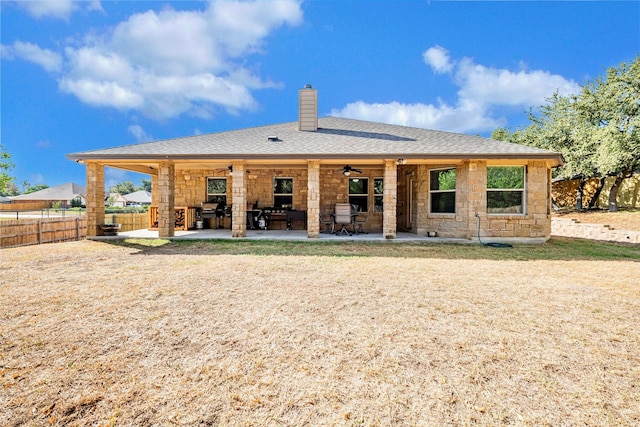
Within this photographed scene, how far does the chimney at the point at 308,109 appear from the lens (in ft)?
38.0

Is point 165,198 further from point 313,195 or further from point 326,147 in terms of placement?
point 326,147

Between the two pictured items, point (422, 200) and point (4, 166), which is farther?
point (4, 166)

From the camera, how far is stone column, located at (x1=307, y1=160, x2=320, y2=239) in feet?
29.1

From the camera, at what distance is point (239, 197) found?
909cm

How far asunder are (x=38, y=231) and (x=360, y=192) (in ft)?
35.1

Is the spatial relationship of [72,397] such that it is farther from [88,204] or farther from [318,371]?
[88,204]

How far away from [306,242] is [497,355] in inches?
258

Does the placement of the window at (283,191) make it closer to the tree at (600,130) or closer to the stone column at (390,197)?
the stone column at (390,197)

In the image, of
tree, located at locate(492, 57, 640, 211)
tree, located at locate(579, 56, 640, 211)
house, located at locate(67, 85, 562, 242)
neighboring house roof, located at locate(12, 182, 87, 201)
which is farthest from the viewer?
neighboring house roof, located at locate(12, 182, 87, 201)

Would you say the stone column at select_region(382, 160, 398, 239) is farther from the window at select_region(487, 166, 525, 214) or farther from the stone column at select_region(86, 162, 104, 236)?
the stone column at select_region(86, 162, 104, 236)

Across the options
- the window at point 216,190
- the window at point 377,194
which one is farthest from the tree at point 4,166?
the window at point 377,194

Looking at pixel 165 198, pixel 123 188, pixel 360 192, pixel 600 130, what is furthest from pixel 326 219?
pixel 123 188

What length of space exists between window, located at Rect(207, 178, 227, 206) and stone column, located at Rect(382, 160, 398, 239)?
22.6 feet

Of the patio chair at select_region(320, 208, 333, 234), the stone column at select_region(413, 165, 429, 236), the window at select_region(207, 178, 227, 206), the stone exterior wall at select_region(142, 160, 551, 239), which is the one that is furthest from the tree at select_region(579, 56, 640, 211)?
the window at select_region(207, 178, 227, 206)
